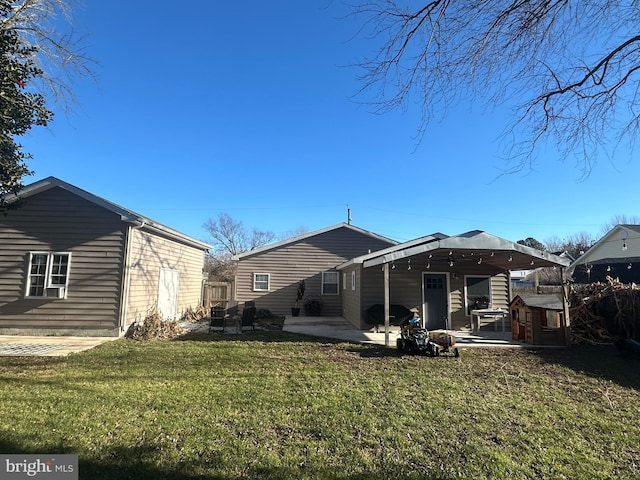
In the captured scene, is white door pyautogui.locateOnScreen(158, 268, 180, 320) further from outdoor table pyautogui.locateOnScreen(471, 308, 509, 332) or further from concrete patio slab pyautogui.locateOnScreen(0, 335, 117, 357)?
outdoor table pyautogui.locateOnScreen(471, 308, 509, 332)

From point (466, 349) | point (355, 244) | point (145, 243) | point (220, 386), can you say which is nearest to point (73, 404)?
point (220, 386)

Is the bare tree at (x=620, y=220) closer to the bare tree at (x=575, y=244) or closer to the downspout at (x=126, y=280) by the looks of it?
the bare tree at (x=575, y=244)

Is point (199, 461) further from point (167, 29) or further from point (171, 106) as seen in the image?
point (171, 106)

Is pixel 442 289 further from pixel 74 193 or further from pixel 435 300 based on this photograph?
pixel 74 193

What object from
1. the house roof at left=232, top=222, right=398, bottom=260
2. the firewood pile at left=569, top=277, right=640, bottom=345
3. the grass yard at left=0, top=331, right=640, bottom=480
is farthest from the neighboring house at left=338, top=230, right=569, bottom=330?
the house roof at left=232, top=222, right=398, bottom=260

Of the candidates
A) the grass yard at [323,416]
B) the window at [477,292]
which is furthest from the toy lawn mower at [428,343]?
the window at [477,292]

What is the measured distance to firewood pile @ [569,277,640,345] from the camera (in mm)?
8227

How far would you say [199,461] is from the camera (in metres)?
2.94

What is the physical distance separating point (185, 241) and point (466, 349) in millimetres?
11119

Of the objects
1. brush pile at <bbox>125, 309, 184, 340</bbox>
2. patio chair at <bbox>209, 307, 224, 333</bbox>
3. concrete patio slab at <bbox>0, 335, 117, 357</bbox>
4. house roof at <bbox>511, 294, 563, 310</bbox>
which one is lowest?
concrete patio slab at <bbox>0, 335, 117, 357</bbox>

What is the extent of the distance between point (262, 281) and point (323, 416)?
12.4 meters

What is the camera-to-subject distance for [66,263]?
941cm

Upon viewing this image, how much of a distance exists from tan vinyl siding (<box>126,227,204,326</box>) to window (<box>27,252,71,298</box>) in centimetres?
170

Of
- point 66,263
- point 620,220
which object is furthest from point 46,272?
point 620,220
